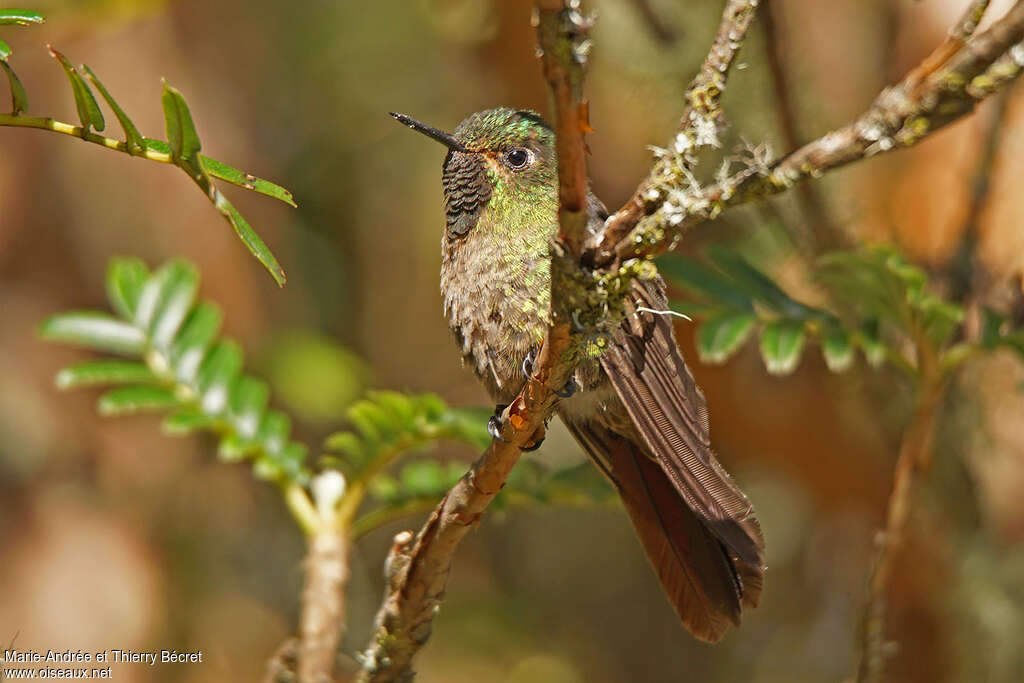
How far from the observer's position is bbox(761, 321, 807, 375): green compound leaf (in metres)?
2.29

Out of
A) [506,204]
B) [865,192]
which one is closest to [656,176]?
[506,204]

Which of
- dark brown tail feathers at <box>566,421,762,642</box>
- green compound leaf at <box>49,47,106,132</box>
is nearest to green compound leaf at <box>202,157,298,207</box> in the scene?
green compound leaf at <box>49,47,106,132</box>

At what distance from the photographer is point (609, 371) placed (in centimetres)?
240

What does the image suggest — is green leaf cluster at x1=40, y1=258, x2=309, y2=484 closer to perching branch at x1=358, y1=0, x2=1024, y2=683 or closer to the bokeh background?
perching branch at x1=358, y1=0, x2=1024, y2=683

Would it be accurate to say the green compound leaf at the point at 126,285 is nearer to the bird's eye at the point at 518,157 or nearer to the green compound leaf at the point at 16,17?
the bird's eye at the point at 518,157

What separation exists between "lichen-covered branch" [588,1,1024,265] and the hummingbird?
0.90 meters

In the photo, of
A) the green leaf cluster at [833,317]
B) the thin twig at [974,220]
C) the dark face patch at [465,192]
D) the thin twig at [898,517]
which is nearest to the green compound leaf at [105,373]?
the dark face patch at [465,192]

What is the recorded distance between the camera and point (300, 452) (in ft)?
7.83

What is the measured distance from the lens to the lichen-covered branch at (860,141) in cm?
103

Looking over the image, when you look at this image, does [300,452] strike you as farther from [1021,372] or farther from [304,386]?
[1021,372]

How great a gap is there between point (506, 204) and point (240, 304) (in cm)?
274

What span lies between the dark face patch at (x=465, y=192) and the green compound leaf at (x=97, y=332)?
34.8 inches

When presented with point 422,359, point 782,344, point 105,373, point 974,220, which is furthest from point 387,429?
point 422,359

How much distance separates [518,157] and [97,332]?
120cm
